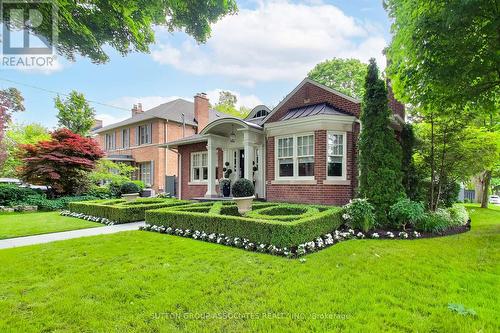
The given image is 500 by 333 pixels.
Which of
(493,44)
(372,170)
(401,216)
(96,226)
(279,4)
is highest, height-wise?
(493,44)

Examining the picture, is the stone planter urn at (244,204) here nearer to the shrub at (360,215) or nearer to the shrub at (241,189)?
the shrub at (241,189)

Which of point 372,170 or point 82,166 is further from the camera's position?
point 82,166

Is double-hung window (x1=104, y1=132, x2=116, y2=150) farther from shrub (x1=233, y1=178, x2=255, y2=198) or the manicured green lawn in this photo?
shrub (x1=233, y1=178, x2=255, y2=198)

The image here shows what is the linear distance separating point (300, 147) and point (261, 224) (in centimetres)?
517

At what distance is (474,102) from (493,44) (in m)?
2.22

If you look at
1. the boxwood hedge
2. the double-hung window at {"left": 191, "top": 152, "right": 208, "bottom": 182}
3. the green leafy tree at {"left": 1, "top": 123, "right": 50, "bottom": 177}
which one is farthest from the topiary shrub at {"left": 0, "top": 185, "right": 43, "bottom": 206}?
the boxwood hedge

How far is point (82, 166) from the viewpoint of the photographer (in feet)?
52.2

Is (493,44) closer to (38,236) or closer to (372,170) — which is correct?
(372,170)

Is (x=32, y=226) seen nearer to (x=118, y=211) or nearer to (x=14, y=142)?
(x=118, y=211)

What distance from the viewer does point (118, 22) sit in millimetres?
2199

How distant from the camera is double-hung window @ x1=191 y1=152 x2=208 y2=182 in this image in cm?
Answer: 1498

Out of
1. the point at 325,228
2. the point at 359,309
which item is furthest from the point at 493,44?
the point at 359,309

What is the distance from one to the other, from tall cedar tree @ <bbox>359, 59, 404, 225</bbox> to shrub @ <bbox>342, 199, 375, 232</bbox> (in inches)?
23.2

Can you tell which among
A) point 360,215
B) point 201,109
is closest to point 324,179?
point 360,215
